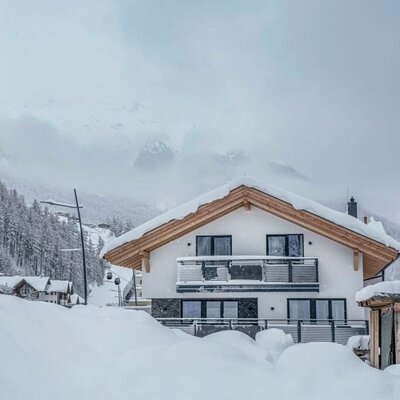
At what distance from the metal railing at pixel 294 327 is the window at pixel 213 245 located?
2.71 metres

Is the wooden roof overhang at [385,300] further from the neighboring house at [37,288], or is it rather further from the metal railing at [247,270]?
the neighboring house at [37,288]

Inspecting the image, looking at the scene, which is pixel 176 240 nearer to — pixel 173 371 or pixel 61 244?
pixel 173 371

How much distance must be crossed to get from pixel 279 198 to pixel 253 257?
2502 millimetres

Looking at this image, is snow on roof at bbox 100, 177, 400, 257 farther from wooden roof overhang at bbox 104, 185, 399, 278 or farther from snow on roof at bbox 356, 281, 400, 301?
snow on roof at bbox 356, 281, 400, 301

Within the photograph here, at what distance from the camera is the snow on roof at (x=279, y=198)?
22.1 m

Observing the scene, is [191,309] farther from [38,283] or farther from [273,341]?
[38,283]

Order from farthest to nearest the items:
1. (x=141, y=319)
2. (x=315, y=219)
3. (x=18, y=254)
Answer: (x=18, y=254) < (x=315, y=219) < (x=141, y=319)

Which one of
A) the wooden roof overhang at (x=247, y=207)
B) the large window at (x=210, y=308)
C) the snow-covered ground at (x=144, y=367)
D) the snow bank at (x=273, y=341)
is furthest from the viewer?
the large window at (x=210, y=308)

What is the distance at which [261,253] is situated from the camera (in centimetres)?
2356

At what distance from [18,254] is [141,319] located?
11783cm

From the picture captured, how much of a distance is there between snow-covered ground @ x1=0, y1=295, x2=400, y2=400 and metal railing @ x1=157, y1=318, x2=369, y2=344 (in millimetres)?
11361

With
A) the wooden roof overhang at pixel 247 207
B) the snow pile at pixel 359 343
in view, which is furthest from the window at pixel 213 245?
the snow pile at pixel 359 343

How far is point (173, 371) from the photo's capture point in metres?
8.13

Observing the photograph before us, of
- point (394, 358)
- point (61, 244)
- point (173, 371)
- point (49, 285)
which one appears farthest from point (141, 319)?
point (61, 244)
